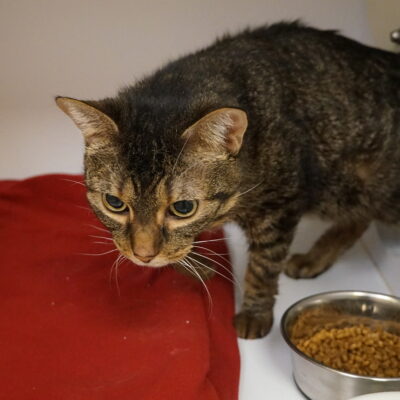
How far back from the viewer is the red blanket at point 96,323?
4.43 ft

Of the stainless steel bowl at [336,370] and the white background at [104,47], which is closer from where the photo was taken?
the stainless steel bowl at [336,370]

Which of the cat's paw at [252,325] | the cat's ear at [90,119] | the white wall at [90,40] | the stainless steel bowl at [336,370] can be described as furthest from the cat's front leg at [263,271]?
the white wall at [90,40]

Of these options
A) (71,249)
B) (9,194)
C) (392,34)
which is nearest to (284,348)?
(71,249)

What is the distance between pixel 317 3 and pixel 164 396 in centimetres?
148

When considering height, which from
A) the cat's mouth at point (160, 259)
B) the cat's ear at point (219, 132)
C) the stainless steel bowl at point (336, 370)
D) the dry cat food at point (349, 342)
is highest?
the cat's ear at point (219, 132)

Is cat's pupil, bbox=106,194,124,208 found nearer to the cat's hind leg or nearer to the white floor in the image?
the white floor

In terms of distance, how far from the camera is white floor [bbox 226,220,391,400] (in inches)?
57.2

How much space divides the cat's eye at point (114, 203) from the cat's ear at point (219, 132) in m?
0.21

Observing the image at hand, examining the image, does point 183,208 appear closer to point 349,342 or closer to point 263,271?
point 263,271

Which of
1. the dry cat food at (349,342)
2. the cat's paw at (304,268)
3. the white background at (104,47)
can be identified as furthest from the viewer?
the white background at (104,47)

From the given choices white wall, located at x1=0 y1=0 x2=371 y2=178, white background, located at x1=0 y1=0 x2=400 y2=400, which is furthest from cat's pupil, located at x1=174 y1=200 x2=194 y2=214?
white wall, located at x1=0 y1=0 x2=371 y2=178

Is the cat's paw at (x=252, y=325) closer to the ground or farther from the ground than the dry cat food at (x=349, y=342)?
closer to the ground

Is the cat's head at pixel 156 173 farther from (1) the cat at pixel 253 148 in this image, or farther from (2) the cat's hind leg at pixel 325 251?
(2) the cat's hind leg at pixel 325 251

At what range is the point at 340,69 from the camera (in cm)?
159
